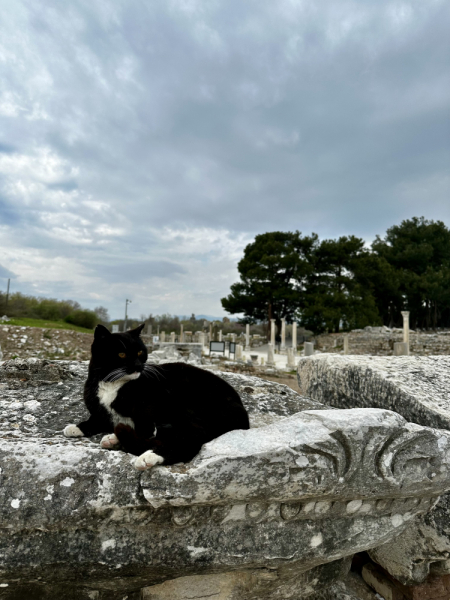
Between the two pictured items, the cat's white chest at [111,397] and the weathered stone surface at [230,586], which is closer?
the cat's white chest at [111,397]

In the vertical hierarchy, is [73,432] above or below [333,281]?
below

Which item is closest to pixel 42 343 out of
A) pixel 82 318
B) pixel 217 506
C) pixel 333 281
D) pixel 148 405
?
pixel 82 318

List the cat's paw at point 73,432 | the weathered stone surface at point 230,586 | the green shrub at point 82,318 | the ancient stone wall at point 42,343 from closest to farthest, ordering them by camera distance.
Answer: the cat's paw at point 73,432
the weathered stone surface at point 230,586
the ancient stone wall at point 42,343
the green shrub at point 82,318

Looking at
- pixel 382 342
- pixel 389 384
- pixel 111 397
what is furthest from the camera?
pixel 382 342

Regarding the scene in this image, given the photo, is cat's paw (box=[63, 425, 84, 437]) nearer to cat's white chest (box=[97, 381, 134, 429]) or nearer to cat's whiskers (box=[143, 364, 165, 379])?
cat's white chest (box=[97, 381, 134, 429])

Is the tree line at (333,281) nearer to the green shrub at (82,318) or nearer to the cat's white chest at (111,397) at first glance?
the green shrub at (82,318)

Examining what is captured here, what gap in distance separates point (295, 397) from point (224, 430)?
135 cm

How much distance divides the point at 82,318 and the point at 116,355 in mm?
21461

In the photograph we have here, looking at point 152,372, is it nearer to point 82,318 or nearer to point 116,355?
point 116,355

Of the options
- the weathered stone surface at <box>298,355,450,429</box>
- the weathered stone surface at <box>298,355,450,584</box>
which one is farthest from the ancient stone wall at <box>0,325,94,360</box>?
the weathered stone surface at <box>298,355,450,584</box>

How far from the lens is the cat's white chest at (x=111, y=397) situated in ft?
5.36

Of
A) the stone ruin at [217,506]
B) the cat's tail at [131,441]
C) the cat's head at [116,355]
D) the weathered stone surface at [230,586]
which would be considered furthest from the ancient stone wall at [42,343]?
the cat's tail at [131,441]

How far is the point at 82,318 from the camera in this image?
21422 mm

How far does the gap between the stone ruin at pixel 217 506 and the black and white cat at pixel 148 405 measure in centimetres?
7
